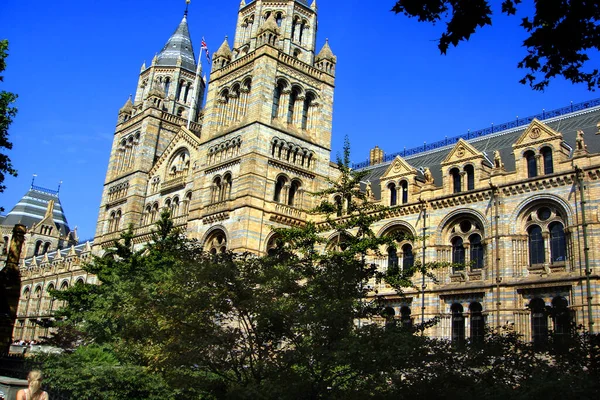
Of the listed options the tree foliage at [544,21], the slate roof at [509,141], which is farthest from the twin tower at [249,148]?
the tree foliage at [544,21]

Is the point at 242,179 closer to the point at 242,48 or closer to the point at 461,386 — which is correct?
the point at 242,48

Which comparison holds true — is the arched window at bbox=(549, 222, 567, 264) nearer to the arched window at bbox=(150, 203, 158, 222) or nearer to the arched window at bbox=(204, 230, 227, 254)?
the arched window at bbox=(204, 230, 227, 254)

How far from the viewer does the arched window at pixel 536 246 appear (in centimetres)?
2986

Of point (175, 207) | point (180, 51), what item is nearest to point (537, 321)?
point (175, 207)

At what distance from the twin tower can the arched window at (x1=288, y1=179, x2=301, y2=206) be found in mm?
71

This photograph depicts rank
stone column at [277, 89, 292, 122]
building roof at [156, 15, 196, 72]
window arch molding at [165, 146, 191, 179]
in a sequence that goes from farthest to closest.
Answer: building roof at [156, 15, 196, 72], window arch molding at [165, 146, 191, 179], stone column at [277, 89, 292, 122]

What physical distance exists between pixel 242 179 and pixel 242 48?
11.7 meters

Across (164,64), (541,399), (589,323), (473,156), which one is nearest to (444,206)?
(473,156)

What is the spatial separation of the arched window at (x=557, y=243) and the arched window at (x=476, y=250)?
3759mm

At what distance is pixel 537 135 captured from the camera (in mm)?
31422

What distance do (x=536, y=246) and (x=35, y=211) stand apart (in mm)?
92012

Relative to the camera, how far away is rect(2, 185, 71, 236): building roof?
326 feet

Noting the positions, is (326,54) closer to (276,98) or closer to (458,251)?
(276,98)

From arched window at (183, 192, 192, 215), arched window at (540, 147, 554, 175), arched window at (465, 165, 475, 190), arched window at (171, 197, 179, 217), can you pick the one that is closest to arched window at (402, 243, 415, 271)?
arched window at (465, 165, 475, 190)
